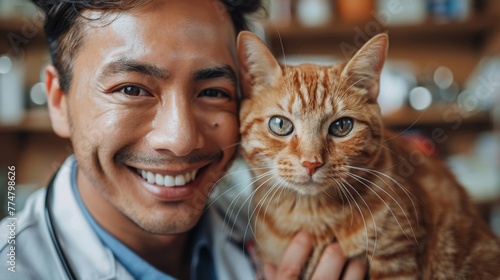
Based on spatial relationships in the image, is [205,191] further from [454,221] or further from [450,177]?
[450,177]

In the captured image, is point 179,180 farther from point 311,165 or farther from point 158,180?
point 311,165

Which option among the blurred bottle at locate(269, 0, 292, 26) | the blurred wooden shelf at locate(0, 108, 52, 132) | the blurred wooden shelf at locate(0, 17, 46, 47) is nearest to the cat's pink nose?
the blurred wooden shelf at locate(0, 17, 46, 47)

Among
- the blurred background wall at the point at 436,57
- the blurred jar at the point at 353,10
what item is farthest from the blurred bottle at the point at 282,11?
the blurred jar at the point at 353,10

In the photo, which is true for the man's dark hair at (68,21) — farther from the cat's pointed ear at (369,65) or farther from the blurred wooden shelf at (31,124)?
the blurred wooden shelf at (31,124)

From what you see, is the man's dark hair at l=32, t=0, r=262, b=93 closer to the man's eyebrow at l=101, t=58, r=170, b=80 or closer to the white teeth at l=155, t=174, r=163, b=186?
the man's eyebrow at l=101, t=58, r=170, b=80

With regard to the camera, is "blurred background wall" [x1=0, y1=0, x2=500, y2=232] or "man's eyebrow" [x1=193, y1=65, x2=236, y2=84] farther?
"blurred background wall" [x1=0, y1=0, x2=500, y2=232]

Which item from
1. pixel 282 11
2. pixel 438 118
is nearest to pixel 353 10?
pixel 282 11

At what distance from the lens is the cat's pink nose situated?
91 cm

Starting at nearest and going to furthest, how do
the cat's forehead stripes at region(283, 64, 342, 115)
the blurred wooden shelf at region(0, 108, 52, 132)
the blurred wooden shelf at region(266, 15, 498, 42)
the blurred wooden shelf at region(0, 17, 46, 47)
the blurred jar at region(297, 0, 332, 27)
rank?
the cat's forehead stripes at region(283, 64, 342, 115)
the blurred wooden shelf at region(0, 17, 46, 47)
the blurred wooden shelf at region(0, 108, 52, 132)
the blurred wooden shelf at region(266, 15, 498, 42)
the blurred jar at region(297, 0, 332, 27)

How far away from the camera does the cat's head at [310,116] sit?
0.93m

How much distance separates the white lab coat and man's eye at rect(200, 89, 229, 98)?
39 cm

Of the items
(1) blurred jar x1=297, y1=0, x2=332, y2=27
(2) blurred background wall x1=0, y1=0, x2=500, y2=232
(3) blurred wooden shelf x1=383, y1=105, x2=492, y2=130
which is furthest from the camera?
(1) blurred jar x1=297, y1=0, x2=332, y2=27

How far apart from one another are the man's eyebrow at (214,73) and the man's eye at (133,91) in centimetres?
11

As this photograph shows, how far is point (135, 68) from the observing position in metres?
0.86
